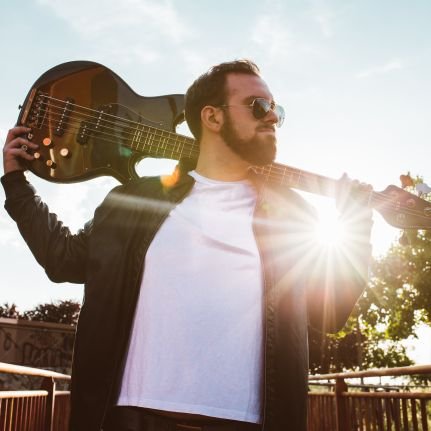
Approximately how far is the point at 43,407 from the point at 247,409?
3.62m

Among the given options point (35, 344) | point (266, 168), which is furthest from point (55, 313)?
point (266, 168)

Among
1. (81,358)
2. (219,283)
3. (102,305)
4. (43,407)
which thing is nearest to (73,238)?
(102,305)

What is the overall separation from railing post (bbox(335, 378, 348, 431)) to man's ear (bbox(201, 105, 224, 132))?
138 inches

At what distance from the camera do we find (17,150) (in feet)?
7.78

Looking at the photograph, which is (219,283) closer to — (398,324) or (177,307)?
(177,307)

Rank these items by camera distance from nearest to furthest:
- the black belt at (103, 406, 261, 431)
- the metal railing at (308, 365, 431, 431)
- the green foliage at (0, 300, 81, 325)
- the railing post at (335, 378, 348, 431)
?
the black belt at (103, 406, 261, 431) → the metal railing at (308, 365, 431, 431) → the railing post at (335, 378, 348, 431) → the green foliage at (0, 300, 81, 325)

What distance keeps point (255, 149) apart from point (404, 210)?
1112 millimetres

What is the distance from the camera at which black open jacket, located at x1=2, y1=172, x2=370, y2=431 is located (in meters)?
1.85

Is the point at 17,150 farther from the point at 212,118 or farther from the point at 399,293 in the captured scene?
the point at 399,293

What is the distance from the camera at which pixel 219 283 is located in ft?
6.52

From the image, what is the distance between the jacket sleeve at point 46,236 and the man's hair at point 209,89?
109 cm

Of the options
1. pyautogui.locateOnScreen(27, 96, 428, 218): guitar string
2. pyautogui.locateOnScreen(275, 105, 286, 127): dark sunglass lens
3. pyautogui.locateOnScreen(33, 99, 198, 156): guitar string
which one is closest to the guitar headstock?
pyautogui.locateOnScreen(27, 96, 428, 218): guitar string

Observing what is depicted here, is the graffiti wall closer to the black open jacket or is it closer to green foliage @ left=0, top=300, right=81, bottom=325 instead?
green foliage @ left=0, top=300, right=81, bottom=325

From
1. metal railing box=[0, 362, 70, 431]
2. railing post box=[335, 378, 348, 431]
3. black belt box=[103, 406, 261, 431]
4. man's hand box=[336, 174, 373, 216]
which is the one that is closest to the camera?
black belt box=[103, 406, 261, 431]
